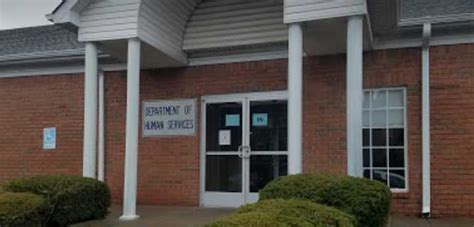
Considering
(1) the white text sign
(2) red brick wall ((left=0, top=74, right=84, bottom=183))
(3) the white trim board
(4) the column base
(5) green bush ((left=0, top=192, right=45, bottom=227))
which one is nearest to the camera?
(5) green bush ((left=0, top=192, right=45, bottom=227))

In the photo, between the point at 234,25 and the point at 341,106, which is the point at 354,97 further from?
the point at 234,25

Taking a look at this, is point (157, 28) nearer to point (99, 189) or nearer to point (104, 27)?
point (104, 27)

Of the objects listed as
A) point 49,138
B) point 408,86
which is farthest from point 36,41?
point 408,86

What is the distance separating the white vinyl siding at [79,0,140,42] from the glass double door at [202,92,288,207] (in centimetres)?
250

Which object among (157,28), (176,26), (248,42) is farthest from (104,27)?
(248,42)

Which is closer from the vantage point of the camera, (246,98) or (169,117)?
(246,98)

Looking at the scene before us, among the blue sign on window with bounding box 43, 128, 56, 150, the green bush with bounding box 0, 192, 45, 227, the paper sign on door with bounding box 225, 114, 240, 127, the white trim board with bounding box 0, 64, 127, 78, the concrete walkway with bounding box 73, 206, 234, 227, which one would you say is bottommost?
the concrete walkway with bounding box 73, 206, 234, 227

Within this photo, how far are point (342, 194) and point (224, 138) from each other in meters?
4.63

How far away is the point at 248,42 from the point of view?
36.0 ft

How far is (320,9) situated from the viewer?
28.2 ft

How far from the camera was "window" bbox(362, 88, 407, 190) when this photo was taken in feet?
32.8

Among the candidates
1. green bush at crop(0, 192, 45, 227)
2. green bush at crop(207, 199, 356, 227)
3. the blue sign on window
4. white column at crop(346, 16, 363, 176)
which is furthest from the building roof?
green bush at crop(207, 199, 356, 227)

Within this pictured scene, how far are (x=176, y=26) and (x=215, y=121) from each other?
79.9 inches

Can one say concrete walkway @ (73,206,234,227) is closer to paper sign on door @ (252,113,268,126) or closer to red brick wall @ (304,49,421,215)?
paper sign on door @ (252,113,268,126)
